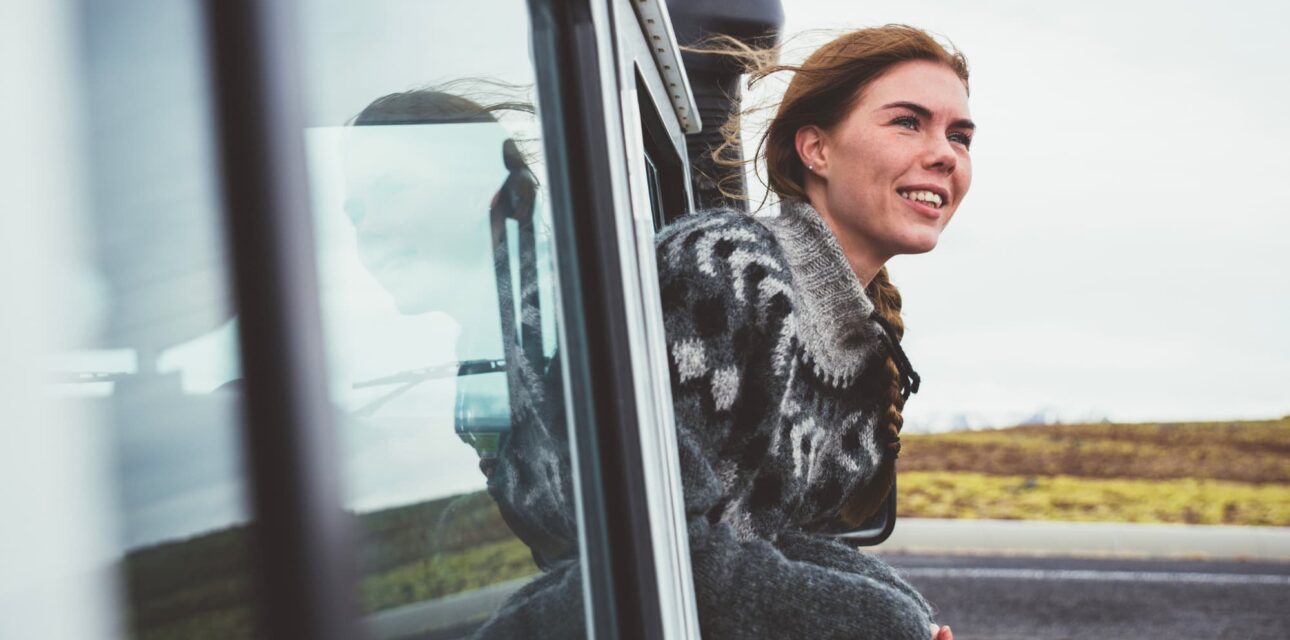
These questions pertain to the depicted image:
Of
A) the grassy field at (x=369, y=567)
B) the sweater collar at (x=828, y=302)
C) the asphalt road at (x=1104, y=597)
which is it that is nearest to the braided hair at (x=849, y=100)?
the sweater collar at (x=828, y=302)

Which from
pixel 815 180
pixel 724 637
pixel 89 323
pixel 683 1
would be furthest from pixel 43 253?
pixel 683 1

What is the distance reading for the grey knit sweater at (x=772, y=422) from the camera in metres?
1.28

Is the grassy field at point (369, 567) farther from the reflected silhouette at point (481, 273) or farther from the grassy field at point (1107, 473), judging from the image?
the grassy field at point (1107, 473)

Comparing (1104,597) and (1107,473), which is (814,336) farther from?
(1107,473)

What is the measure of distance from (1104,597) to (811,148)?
5194 millimetres

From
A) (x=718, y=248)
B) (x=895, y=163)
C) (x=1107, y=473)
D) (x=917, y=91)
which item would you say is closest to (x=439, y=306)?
(x=718, y=248)

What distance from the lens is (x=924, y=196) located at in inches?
69.1

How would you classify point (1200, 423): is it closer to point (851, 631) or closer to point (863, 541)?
point (863, 541)

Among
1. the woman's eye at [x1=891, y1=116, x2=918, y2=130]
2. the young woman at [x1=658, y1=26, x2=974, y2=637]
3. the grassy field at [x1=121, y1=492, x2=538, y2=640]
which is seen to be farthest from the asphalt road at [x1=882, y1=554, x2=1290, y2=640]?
the grassy field at [x1=121, y1=492, x2=538, y2=640]

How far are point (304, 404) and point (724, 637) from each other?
34.1 inches

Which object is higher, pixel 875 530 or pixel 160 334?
pixel 160 334

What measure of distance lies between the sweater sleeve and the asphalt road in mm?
4551

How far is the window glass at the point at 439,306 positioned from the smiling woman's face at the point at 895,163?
84 centimetres

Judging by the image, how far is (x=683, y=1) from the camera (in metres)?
2.71
